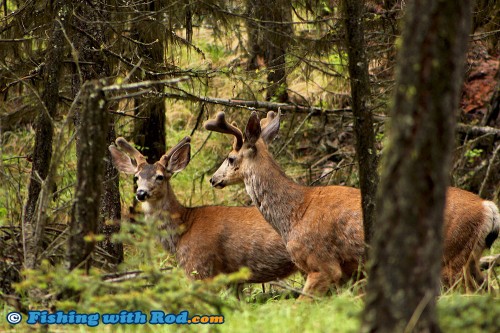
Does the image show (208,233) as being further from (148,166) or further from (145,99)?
(145,99)

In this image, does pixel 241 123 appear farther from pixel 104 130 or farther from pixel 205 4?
pixel 104 130

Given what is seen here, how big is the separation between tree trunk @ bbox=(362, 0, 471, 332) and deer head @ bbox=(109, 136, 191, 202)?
5492 mm

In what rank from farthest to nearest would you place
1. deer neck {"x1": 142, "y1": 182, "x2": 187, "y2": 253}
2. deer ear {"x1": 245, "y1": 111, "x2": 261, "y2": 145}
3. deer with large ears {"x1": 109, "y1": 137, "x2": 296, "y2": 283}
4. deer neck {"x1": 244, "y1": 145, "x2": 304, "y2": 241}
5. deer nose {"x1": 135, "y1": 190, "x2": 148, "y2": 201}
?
deer neck {"x1": 142, "y1": 182, "x2": 187, "y2": 253}
deer nose {"x1": 135, "y1": 190, "x2": 148, "y2": 201}
deer with large ears {"x1": 109, "y1": 137, "x2": 296, "y2": 283}
deer ear {"x1": 245, "y1": 111, "x2": 261, "y2": 145}
deer neck {"x1": 244, "y1": 145, "x2": 304, "y2": 241}

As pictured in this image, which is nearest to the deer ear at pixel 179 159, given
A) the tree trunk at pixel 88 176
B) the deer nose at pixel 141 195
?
the deer nose at pixel 141 195

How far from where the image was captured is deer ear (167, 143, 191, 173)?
30.9 ft

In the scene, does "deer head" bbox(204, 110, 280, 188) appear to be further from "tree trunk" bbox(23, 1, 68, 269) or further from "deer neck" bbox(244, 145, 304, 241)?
"tree trunk" bbox(23, 1, 68, 269)

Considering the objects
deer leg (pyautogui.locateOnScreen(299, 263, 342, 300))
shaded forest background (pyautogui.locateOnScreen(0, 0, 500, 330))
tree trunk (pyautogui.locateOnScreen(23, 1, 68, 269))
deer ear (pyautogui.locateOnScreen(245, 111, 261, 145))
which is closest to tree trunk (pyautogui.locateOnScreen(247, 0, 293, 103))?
shaded forest background (pyautogui.locateOnScreen(0, 0, 500, 330))

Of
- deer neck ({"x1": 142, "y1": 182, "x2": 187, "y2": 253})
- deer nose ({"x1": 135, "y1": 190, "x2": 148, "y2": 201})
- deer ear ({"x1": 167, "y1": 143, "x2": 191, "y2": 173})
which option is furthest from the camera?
deer ear ({"x1": 167, "y1": 143, "x2": 191, "y2": 173})

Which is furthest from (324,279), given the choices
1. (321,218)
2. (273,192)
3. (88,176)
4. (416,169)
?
(416,169)

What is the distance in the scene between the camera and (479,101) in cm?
1333

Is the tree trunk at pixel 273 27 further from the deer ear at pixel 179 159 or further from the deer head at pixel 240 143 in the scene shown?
the deer ear at pixel 179 159

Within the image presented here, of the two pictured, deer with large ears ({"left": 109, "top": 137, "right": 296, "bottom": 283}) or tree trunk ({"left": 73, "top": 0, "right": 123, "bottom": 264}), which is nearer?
tree trunk ({"left": 73, "top": 0, "right": 123, "bottom": 264})

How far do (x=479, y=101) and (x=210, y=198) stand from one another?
4552mm

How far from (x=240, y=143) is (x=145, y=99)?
1782mm
